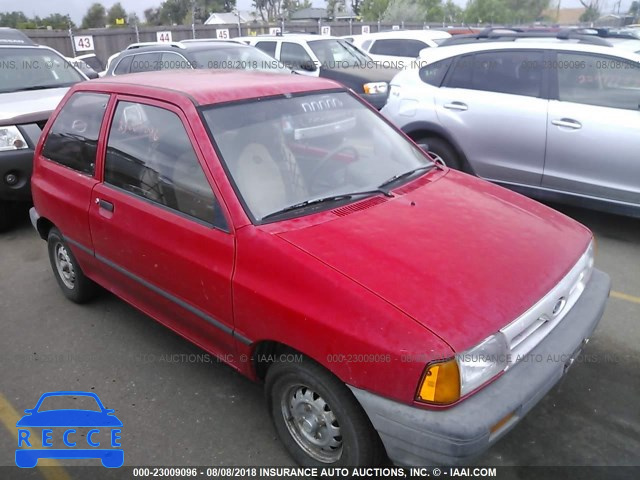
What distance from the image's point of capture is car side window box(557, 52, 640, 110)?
4.76 m

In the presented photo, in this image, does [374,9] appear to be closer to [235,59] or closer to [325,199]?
[235,59]

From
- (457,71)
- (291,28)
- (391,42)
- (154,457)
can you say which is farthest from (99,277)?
(291,28)

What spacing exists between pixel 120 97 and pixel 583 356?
3256 millimetres

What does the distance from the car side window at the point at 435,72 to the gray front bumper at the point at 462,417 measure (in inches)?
168

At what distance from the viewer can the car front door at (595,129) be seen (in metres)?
4.65

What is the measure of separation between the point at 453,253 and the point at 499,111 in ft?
11.2

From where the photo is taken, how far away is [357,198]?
2.81 meters

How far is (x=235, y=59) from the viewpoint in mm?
8742

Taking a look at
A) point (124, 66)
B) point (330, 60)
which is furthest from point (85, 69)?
point (330, 60)

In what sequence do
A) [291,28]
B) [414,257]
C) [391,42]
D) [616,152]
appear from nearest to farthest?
[414,257], [616,152], [391,42], [291,28]

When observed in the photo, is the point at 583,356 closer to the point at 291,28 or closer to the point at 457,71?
the point at 457,71

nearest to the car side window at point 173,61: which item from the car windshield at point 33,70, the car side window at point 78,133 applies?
the car windshield at point 33,70

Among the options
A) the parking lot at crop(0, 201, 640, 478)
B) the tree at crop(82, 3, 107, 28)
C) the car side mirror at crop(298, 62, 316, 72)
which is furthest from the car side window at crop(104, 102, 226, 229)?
the tree at crop(82, 3, 107, 28)

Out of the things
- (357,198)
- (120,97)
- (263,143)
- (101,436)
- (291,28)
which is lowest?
(101,436)
